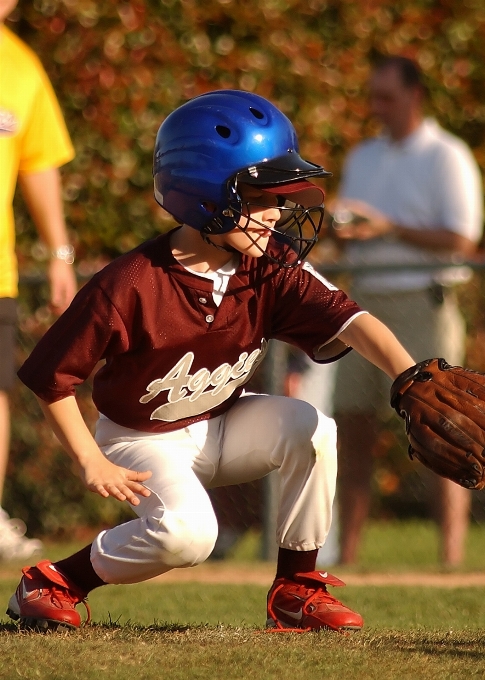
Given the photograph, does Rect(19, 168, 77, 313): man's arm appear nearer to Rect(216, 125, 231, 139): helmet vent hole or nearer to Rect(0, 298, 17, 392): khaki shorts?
Rect(0, 298, 17, 392): khaki shorts

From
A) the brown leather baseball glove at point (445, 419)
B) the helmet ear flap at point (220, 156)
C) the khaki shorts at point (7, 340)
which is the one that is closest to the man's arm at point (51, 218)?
the khaki shorts at point (7, 340)

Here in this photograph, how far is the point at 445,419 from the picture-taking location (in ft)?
12.7

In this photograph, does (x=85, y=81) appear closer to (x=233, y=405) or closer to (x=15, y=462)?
(x=15, y=462)

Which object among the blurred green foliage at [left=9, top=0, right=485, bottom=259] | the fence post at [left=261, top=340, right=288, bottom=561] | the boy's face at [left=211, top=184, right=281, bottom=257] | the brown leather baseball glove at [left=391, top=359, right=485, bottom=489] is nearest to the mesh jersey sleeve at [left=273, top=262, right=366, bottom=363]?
the boy's face at [left=211, top=184, right=281, bottom=257]

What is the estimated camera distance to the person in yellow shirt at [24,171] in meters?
5.49

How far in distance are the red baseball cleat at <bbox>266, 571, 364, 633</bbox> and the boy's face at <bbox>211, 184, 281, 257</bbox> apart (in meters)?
1.08

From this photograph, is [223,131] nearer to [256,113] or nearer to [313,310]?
[256,113]

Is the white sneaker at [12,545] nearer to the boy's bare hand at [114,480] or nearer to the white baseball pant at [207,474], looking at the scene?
the white baseball pant at [207,474]

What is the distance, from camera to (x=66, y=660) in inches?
134

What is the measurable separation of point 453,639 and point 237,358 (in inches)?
44.0

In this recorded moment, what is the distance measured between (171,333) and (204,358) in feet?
0.50

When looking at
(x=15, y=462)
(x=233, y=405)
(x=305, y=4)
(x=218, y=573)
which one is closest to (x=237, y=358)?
(x=233, y=405)

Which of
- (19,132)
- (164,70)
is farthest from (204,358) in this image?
(164,70)

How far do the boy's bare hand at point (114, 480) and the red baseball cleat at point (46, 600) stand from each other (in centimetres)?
53
